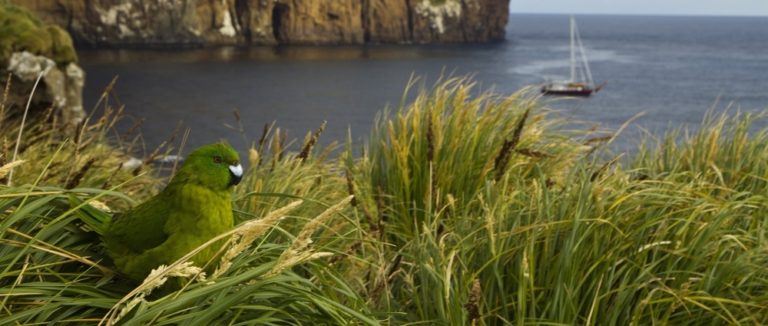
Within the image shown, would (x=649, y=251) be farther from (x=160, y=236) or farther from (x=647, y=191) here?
(x=160, y=236)

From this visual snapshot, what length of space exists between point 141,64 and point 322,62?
19635 millimetres

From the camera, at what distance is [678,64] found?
342 ft

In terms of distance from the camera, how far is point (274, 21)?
361 feet

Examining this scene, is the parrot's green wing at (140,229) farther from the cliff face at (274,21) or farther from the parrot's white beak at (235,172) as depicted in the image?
the cliff face at (274,21)

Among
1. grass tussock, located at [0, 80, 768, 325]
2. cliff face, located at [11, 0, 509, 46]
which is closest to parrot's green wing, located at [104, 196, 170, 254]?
grass tussock, located at [0, 80, 768, 325]

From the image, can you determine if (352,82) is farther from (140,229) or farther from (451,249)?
(140,229)

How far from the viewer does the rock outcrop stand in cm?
2423

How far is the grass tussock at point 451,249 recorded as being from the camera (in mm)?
2338

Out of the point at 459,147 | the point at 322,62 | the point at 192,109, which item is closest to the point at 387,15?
the point at 322,62

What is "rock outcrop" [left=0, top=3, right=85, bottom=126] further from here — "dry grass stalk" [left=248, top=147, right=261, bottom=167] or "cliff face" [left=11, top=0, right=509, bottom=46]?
"cliff face" [left=11, top=0, right=509, bottom=46]

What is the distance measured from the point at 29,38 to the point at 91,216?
25185 millimetres

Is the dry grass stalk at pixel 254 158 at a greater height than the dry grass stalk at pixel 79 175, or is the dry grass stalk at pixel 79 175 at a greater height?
the dry grass stalk at pixel 79 175

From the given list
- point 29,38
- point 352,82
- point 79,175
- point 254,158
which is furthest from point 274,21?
point 79,175

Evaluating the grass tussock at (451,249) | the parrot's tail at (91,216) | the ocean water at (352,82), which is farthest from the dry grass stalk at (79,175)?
the ocean water at (352,82)
